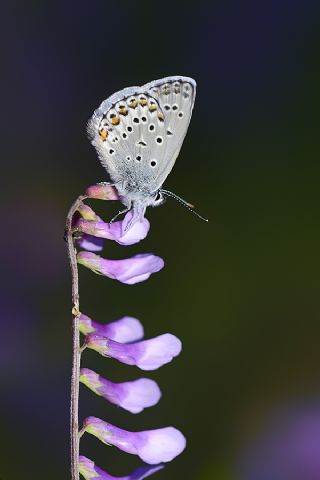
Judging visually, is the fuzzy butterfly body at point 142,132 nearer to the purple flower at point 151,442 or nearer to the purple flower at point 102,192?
the purple flower at point 102,192

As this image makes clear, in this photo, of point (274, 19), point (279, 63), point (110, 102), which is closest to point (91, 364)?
point (110, 102)

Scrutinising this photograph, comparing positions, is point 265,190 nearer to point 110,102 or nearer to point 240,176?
point 240,176

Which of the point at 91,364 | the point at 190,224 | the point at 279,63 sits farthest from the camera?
the point at 279,63

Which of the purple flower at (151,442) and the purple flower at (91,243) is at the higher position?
the purple flower at (91,243)

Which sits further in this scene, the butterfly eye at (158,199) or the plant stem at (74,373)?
the butterfly eye at (158,199)

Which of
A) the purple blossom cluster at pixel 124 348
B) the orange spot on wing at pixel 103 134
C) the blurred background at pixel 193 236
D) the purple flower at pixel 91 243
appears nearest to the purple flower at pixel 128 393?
the purple blossom cluster at pixel 124 348

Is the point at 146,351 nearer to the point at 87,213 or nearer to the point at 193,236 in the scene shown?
the point at 87,213

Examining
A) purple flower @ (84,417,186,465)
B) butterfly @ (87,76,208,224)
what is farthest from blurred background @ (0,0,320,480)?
butterfly @ (87,76,208,224)
